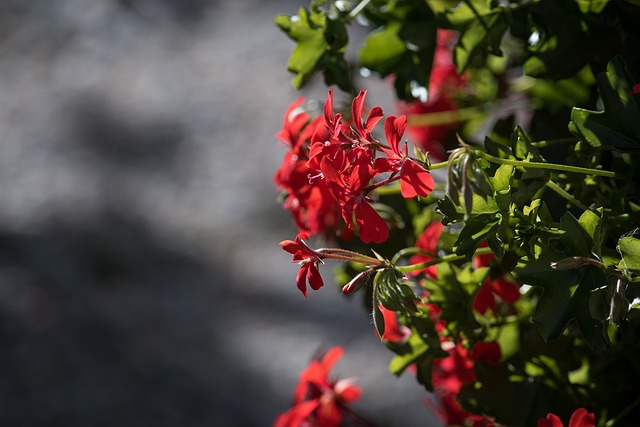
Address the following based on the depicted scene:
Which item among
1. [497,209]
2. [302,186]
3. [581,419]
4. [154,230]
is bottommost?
[581,419]

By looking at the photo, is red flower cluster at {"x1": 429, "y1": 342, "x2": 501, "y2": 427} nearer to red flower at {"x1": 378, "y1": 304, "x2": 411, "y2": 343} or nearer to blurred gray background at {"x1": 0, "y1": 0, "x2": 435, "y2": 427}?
red flower at {"x1": 378, "y1": 304, "x2": 411, "y2": 343}

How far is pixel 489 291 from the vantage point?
67cm

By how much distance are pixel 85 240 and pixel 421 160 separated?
2267mm

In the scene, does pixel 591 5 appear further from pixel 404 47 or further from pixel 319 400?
pixel 319 400

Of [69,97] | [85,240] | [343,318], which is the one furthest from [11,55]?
[343,318]

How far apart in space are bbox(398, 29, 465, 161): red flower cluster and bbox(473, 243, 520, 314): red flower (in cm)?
35

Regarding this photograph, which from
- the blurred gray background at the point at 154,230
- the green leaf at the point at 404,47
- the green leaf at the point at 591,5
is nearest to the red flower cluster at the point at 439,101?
the green leaf at the point at 404,47

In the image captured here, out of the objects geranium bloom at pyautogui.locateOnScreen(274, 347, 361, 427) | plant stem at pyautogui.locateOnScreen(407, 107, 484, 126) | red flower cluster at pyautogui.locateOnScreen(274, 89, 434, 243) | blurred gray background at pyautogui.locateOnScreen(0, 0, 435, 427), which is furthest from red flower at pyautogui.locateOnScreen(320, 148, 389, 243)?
blurred gray background at pyautogui.locateOnScreen(0, 0, 435, 427)

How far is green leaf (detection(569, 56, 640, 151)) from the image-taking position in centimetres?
52

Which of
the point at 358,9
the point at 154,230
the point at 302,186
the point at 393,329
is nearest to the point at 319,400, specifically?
the point at 393,329

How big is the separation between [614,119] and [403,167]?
14 centimetres

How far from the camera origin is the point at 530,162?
0.48 metres

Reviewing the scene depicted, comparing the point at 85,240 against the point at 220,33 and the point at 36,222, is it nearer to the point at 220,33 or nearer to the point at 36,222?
the point at 36,222

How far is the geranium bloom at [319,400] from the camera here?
0.77m
